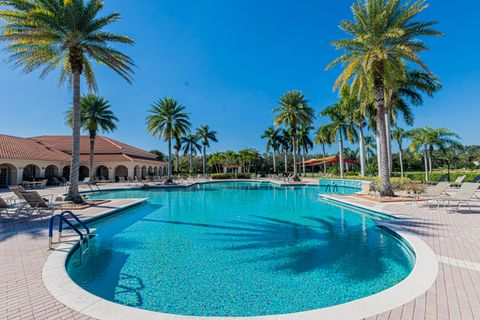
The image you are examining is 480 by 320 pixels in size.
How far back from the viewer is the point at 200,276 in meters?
4.49

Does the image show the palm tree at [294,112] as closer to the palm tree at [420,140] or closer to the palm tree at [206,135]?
the palm tree at [420,140]

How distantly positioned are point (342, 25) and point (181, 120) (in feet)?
68.9

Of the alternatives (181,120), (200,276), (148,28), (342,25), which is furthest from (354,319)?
(181,120)

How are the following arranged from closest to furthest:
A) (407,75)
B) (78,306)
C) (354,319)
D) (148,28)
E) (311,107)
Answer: (354,319) < (78,306) < (148,28) < (407,75) < (311,107)

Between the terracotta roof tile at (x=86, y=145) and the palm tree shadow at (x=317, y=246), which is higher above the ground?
the terracotta roof tile at (x=86, y=145)

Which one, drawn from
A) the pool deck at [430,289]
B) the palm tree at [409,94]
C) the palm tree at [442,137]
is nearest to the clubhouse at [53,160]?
the pool deck at [430,289]

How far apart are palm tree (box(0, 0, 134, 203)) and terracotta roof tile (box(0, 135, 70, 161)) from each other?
15649mm

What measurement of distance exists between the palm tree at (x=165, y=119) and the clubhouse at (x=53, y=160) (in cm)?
725

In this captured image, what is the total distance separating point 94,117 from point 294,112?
24.3 m

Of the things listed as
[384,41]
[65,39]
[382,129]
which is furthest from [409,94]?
[65,39]

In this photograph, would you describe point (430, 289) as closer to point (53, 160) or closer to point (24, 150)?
point (53, 160)

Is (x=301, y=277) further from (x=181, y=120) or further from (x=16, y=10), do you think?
(x=181, y=120)

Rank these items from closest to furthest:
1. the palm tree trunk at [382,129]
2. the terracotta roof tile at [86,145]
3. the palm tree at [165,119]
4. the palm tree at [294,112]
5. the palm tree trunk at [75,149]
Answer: the palm tree trunk at [75,149] → the palm tree trunk at [382,129] → the palm tree at [165,119] → the palm tree at [294,112] → the terracotta roof tile at [86,145]

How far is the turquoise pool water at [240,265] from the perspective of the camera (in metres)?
3.69
